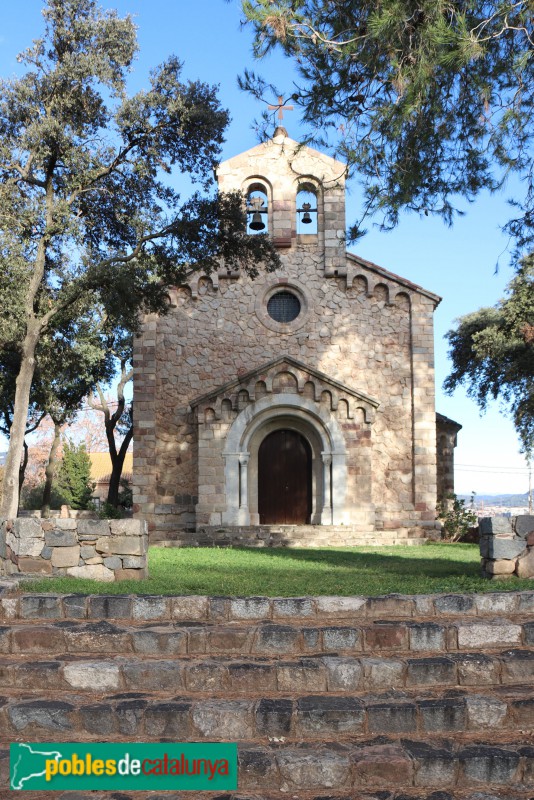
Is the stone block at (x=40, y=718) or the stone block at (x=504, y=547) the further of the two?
the stone block at (x=504, y=547)

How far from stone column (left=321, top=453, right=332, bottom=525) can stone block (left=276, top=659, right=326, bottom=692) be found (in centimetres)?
1165

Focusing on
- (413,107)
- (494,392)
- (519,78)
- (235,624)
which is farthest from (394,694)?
(494,392)

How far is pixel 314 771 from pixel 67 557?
5433 mm

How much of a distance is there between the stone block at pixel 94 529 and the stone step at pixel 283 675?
10.7 feet

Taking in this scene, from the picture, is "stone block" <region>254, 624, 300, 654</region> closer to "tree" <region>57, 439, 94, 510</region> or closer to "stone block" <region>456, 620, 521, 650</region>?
"stone block" <region>456, 620, 521, 650</region>

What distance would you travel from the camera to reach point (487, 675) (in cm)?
611

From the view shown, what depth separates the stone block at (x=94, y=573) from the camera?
30.8ft

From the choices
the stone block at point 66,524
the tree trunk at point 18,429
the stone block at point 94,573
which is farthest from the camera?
the tree trunk at point 18,429

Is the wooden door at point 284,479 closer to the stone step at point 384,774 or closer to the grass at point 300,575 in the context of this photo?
the grass at point 300,575

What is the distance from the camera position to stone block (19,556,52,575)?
9531mm

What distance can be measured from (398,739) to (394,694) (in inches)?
20.7

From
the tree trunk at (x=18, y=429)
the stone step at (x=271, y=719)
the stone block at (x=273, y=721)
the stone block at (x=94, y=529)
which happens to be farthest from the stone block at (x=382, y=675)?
the tree trunk at (x=18, y=429)

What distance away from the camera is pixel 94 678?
6.11 metres

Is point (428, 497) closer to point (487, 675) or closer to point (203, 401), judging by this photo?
point (203, 401)
